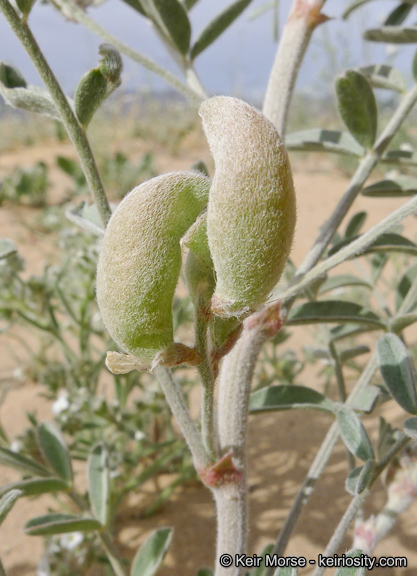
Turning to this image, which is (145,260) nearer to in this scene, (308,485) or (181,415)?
(181,415)

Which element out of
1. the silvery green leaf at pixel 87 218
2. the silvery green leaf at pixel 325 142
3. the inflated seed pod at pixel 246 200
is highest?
the inflated seed pod at pixel 246 200

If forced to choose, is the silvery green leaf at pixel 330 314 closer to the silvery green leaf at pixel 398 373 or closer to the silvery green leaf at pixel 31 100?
the silvery green leaf at pixel 398 373

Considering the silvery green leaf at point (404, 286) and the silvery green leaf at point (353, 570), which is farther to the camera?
the silvery green leaf at point (404, 286)

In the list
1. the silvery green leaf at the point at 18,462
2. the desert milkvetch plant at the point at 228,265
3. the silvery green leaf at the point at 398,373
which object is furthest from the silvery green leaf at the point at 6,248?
the silvery green leaf at the point at 398,373

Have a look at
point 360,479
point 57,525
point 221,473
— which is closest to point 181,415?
point 221,473

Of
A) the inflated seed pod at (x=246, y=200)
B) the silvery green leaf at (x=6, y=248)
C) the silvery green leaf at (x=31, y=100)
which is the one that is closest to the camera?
the inflated seed pod at (x=246, y=200)

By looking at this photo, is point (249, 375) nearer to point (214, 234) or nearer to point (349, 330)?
point (214, 234)

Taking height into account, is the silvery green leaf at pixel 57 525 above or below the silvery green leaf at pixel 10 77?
below
